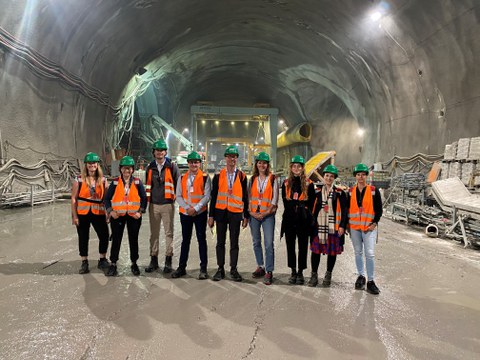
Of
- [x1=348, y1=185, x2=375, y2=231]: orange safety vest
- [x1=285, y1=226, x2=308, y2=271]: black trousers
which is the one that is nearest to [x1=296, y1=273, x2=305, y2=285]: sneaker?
[x1=285, y1=226, x2=308, y2=271]: black trousers

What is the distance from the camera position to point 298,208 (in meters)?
3.71

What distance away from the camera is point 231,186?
3.89 m

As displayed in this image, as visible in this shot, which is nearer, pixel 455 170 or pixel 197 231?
pixel 197 231

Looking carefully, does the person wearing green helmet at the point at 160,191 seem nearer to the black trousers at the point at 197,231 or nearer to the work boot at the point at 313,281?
the black trousers at the point at 197,231

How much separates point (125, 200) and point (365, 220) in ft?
9.64

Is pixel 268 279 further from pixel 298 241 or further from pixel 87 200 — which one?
pixel 87 200

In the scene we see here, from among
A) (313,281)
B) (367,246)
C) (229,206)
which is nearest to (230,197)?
(229,206)

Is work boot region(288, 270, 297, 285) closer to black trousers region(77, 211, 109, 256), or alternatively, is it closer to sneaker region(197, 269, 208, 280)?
sneaker region(197, 269, 208, 280)

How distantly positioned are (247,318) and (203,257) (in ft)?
3.90

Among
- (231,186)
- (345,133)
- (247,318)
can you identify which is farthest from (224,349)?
(345,133)

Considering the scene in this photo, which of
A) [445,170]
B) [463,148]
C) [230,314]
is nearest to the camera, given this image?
[230,314]

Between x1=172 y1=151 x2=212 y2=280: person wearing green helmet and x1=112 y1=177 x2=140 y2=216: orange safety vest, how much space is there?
53cm

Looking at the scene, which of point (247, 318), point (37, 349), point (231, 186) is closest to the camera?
point (37, 349)

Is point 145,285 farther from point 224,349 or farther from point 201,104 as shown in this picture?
point 201,104
